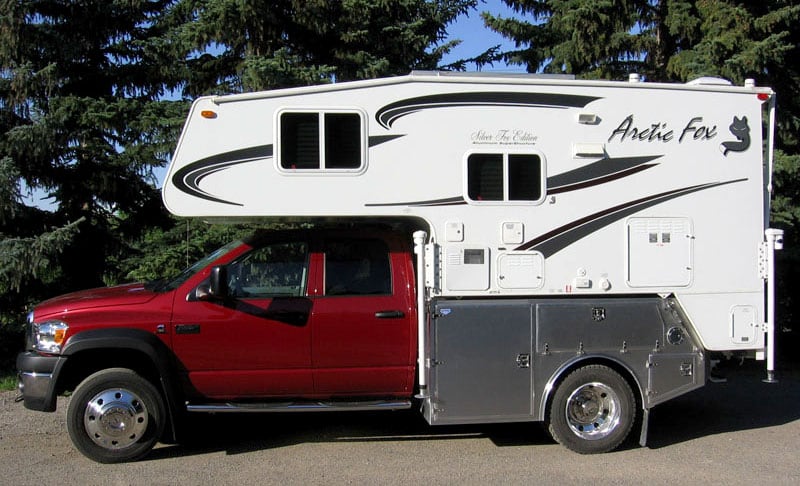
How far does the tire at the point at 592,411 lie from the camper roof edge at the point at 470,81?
8.18ft

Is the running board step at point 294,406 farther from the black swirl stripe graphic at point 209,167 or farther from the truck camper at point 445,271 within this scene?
the black swirl stripe graphic at point 209,167

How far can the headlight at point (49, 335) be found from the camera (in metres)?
5.52

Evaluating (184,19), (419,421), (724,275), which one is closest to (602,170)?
(724,275)

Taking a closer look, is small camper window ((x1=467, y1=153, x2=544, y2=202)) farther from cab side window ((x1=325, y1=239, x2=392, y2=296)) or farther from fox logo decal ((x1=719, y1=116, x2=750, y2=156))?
fox logo decal ((x1=719, y1=116, x2=750, y2=156))

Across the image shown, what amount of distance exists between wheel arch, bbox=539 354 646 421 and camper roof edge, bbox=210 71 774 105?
7.81 feet

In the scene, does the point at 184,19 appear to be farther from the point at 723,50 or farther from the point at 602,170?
the point at 723,50

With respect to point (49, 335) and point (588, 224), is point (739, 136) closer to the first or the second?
point (588, 224)

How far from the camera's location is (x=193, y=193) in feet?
18.4

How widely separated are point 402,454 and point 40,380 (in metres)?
3.01

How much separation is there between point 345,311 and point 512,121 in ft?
7.09

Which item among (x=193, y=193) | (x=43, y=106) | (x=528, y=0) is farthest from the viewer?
(x=528, y=0)

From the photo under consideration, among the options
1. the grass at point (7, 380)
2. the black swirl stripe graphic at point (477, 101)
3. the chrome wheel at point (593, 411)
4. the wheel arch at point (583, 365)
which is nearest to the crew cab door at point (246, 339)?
the black swirl stripe graphic at point (477, 101)

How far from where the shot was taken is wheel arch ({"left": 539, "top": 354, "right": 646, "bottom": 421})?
5.84 metres

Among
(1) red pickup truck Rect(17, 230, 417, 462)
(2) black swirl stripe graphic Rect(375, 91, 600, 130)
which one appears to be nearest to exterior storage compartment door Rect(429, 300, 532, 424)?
(1) red pickup truck Rect(17, 230, 417, 462)
